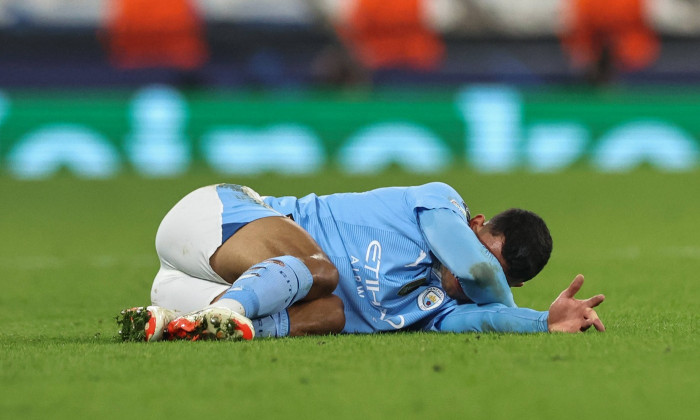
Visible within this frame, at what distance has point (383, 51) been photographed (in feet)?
57.2

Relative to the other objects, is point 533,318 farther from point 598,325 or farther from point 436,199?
point 436,199

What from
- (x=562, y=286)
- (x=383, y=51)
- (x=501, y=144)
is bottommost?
(x=562, y=286)

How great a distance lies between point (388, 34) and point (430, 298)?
12.8 metres

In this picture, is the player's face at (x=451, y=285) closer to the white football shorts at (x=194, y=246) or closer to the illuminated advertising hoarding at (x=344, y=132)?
the white football shorts at (x=194, y=246)

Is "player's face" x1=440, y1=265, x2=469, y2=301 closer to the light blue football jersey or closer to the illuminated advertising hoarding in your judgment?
the light blue football jersey

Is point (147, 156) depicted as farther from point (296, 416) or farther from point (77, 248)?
point (296, 416)

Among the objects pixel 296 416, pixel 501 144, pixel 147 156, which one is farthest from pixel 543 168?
pixel 296 416

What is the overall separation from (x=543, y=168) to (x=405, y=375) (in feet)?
35.4

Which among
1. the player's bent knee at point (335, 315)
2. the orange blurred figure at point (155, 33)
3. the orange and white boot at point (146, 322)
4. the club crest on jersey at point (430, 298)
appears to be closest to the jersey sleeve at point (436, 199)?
the club crest on jersey at point (430, 298)

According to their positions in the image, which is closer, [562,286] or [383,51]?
[562,286]

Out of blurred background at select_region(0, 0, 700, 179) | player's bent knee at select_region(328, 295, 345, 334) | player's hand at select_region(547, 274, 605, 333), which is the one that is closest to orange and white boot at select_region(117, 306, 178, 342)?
player's bent knee at select_region(328, 295, 345, 334)

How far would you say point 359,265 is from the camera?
15.9ft

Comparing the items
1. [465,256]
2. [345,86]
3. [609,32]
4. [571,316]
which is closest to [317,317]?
[465,256]

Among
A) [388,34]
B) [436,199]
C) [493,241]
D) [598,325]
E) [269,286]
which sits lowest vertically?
[598,325]
